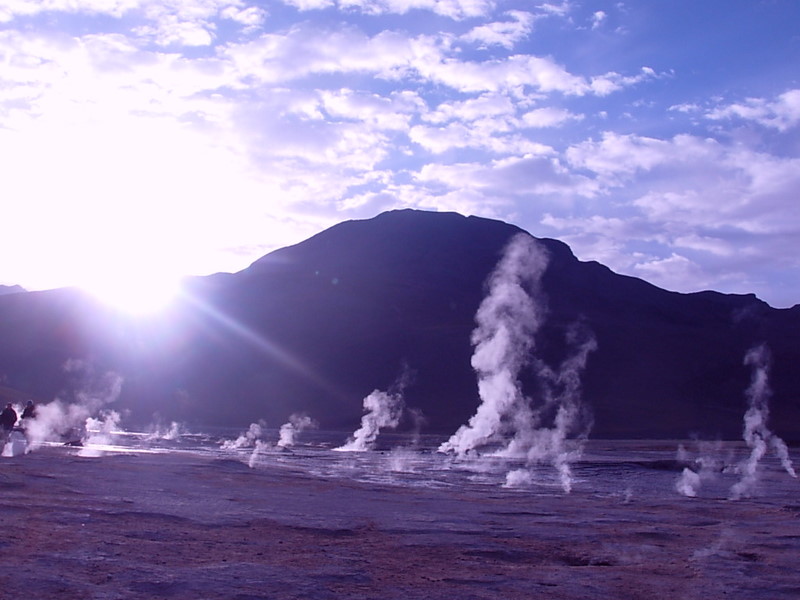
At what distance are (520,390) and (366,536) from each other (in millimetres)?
81467

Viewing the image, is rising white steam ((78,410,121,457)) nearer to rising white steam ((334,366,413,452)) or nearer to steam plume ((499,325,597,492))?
steam plume ((499,325,597,492))

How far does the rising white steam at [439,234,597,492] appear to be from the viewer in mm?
58500

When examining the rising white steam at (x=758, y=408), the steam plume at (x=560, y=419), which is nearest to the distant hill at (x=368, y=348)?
the rising white steam at (x=758, y=408)

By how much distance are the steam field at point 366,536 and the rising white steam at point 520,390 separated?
13.2 metres

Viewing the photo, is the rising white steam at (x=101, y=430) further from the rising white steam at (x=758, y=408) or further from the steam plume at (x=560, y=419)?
the rising white steam at (x=758, y=408)

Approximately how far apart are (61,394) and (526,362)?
168ft

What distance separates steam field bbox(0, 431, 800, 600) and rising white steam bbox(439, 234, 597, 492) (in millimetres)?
13208

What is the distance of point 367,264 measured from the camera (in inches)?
6093

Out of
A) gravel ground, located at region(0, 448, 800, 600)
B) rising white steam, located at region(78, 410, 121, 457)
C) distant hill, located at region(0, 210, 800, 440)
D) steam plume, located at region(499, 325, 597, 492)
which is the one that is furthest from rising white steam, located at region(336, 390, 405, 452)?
gravel ground, located at region(0, 448, 800, 600)

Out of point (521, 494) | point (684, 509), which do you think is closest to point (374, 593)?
point (684, 509)

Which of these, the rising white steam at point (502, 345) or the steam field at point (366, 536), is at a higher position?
the rising white steam at point (502, 345)

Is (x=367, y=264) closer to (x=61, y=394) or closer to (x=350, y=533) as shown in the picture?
(x=61, y=394)

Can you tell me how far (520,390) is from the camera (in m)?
95.6

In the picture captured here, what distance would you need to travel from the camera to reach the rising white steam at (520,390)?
58.5 m
